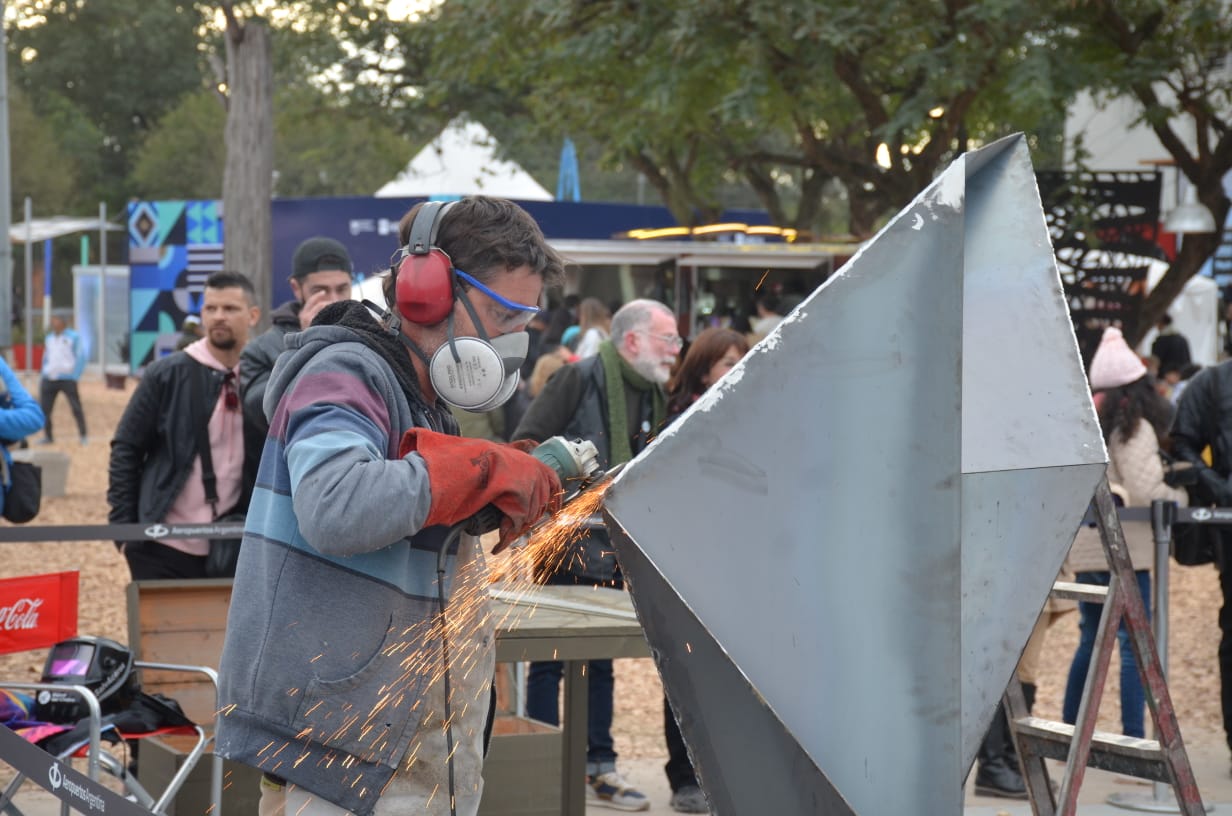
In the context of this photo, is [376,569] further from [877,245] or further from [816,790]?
A: [877,245]

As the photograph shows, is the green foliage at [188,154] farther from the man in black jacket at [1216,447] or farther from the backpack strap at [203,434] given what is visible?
the man in black jacket at [1216,447]

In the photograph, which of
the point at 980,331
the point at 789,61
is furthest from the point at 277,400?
the point at 789,61

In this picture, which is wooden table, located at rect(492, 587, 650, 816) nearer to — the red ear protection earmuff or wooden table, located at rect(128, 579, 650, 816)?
wooden table, located at rect(128, 579, 650, 816)

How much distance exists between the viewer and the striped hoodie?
2158 mm

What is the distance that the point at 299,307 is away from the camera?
532 cm

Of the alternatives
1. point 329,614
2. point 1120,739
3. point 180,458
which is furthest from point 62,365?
point 329,614

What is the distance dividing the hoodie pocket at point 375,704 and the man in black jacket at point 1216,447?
4952 millimetres

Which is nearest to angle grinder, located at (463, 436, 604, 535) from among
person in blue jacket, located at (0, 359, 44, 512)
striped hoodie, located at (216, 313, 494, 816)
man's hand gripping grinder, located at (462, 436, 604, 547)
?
man's hand gripping grinder, located at (462, 436, 604, 547)

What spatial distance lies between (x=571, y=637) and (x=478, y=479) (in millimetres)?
1949

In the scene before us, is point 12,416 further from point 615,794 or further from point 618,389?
point 615,794

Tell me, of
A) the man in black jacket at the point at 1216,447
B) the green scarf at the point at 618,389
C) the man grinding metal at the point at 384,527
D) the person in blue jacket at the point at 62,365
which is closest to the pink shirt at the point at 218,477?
the green scarf at the point at 618,389

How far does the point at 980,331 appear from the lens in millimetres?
2291

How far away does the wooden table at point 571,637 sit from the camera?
399 centimetres

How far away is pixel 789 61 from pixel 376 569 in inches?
380
